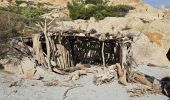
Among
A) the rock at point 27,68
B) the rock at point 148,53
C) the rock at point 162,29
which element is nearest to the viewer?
the rock at point 27,68

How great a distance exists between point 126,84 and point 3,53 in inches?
313

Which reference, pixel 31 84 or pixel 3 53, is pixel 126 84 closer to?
pixel 31 84

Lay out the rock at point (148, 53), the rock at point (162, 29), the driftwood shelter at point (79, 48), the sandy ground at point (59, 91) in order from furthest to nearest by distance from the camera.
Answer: the rock at point (162, 29)
the rock at point (148, 53)
the driftwood shelter at point (79, 48)
the sandy ground at point (59, 91)

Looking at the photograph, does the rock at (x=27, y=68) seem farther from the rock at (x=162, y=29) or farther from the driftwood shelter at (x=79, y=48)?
the rock at (x=162, y=29)

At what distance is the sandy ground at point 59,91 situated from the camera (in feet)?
65.7

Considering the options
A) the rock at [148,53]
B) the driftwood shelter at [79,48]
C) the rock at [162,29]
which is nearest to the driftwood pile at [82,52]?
the driftwood shelter at [79,48]

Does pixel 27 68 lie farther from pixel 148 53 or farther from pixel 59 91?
pixel 148 53

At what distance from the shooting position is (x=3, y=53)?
25484mm

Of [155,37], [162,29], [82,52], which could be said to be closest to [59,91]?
[82,52]

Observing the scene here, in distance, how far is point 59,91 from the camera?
69.7 feet

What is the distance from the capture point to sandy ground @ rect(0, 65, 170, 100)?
20.0 meters

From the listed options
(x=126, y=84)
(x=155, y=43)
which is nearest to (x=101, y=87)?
(x=126, y=84)

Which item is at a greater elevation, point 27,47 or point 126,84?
point 27,47

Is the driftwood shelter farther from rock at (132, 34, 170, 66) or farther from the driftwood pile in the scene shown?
rock at (132, 34, 170, 66)
